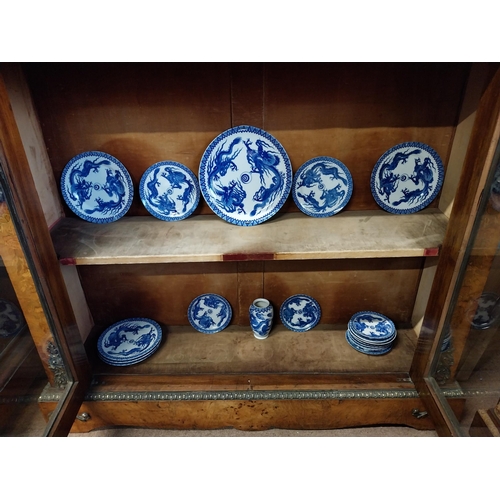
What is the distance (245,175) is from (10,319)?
3.10ft

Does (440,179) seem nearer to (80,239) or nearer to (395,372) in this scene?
(395,372)

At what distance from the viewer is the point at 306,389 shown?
1449 millimetres

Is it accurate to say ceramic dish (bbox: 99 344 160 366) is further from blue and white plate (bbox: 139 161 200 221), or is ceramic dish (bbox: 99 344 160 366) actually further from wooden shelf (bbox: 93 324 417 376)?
blue and white plate (bbox: 139 161 200 221)

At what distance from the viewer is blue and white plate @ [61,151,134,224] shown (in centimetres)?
136

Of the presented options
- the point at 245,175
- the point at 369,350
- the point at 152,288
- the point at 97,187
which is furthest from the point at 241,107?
the point at 369,350

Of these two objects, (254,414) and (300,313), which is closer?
(254,414)

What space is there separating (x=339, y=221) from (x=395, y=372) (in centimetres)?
68

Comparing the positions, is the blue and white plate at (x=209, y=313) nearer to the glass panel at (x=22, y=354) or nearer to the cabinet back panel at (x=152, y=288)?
the cabinet back panel at (x=152, y=288)

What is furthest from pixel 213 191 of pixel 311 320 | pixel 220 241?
pixel 311 320

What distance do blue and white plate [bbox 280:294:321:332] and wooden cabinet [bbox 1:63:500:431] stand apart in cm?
6

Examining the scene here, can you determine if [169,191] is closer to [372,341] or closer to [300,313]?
[300,313]

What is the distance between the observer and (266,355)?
1607 mm

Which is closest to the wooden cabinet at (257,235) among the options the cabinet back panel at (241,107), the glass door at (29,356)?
the cabinet back panel at (241,107)

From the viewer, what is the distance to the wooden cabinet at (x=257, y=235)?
1.24m
